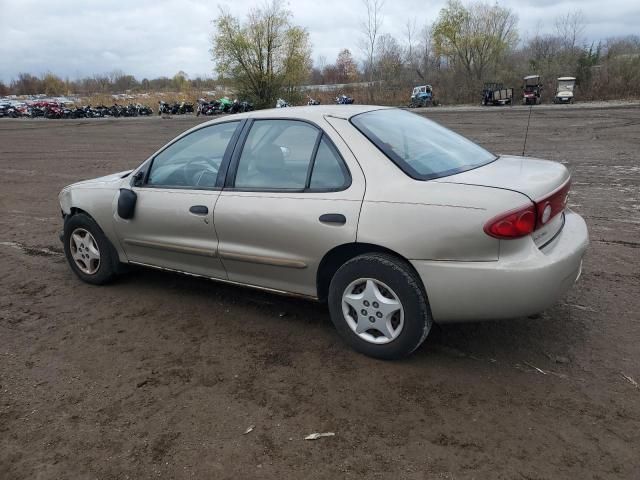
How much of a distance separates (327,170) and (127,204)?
1.89 meters

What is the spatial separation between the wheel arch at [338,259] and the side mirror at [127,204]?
1830 millimetres

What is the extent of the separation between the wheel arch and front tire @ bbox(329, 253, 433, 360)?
0.03 meters

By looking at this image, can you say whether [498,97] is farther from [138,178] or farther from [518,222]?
[518,222]

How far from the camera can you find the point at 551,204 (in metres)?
3.06

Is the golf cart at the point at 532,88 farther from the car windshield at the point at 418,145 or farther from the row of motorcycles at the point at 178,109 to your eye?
the car windshield at the point at 418,145

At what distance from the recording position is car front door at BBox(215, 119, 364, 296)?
129 inches

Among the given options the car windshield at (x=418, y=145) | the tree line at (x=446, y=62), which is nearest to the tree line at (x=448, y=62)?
the tree line at (x=446, y=62)

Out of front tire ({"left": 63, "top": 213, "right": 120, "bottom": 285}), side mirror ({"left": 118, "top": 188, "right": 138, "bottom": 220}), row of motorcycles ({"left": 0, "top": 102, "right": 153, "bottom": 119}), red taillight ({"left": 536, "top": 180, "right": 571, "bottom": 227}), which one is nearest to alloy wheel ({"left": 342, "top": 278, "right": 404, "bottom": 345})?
red taillight ({"left": 536, "top": 180, "right": 571, "bottom": 227})

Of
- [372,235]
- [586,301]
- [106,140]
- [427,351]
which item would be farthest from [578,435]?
[106,140]

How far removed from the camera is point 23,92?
100812 millimetres

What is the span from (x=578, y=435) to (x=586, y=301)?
1.78m

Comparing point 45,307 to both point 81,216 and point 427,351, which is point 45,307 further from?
point 427,351

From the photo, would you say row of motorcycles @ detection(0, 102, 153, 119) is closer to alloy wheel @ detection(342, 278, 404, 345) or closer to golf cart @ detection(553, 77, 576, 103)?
golf cart @ detection(553, 77, 576, 103)

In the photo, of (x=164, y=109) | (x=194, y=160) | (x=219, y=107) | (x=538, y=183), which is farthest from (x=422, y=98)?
(x=538, y=183)
